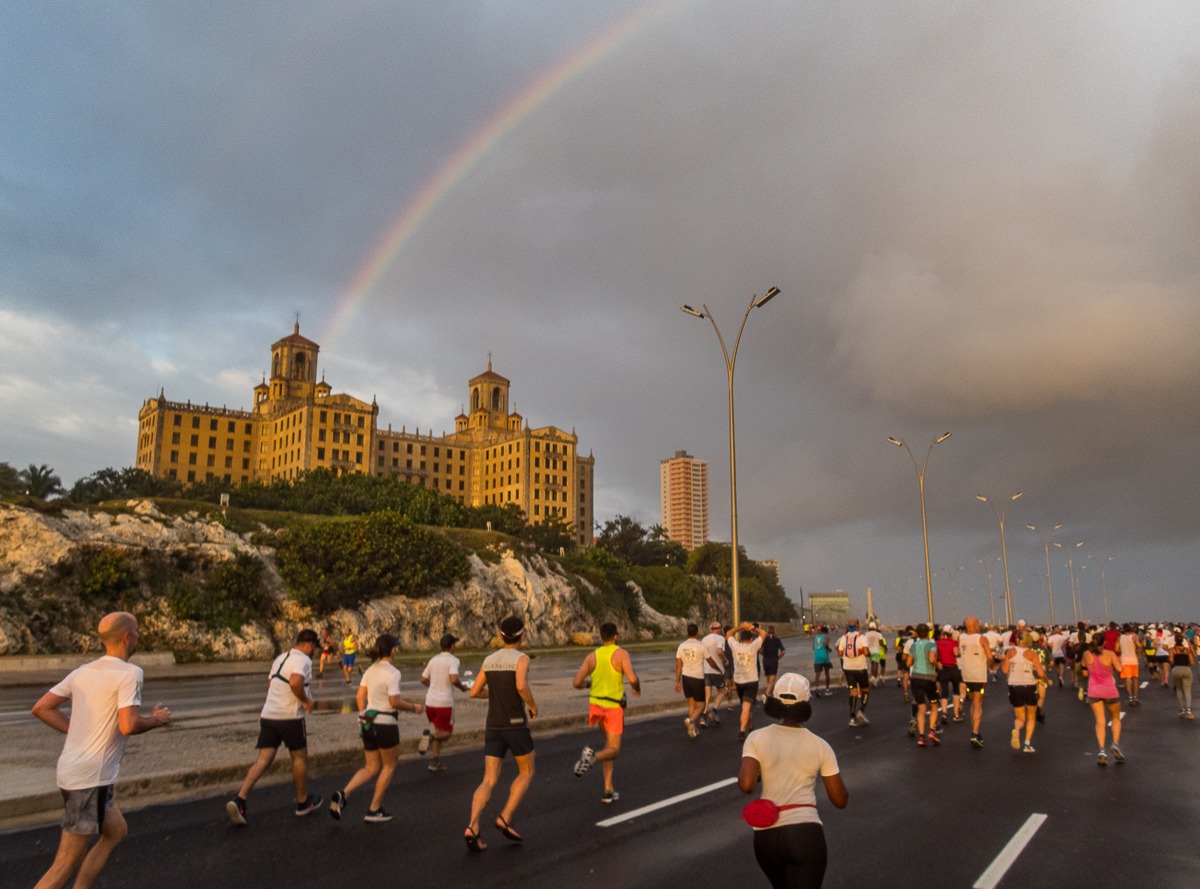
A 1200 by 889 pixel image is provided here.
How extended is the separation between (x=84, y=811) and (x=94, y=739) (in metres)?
0.41

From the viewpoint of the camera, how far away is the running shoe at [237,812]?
289 inches

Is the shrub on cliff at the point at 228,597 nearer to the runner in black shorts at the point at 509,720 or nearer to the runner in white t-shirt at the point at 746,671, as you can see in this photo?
the runner in white t-shirt at the point at 746,671

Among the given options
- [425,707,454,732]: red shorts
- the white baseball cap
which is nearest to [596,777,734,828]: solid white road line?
[425,707,454,732]: red shorts

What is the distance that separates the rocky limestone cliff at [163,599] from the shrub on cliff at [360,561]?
842mm

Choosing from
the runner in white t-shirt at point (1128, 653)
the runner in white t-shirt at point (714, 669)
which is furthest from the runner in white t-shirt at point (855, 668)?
the runner in white t-shirt at point (1128, 653)

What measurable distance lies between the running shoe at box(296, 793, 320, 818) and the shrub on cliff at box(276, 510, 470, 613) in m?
44.4

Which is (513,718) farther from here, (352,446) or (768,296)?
(352,446)

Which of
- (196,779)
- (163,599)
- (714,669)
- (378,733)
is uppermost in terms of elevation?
(163,599)

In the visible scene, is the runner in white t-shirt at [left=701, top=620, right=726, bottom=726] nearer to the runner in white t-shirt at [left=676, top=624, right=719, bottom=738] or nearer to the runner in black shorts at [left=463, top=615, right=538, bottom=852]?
the runner in white t-shirt at [left=676, top=624, right=719, bottom=738]

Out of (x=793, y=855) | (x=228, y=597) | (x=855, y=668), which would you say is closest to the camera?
(x=793, y=855)

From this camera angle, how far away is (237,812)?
7.33m

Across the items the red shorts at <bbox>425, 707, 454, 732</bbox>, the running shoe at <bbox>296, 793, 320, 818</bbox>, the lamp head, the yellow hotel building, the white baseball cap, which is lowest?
the running shoe at <bbox>296, 793, 320, 818</bbox>

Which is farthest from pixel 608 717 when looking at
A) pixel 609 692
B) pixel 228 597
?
pixel 228 597

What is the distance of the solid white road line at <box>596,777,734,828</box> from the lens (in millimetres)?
7769
